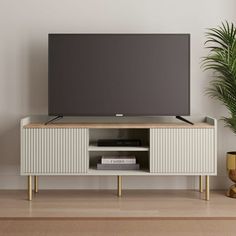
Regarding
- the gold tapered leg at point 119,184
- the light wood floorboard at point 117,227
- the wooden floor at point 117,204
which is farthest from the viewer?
the gold tapered leg at point 119,184

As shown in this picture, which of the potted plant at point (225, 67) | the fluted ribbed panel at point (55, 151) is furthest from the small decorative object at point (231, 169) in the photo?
the fluted ribbed panel at point (55, 151)

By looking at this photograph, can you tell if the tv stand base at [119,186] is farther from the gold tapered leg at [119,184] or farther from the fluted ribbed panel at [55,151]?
the fluted ribbed panel at [55,151]

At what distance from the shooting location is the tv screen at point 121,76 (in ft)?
14.3

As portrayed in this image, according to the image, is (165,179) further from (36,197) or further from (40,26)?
(40,26)

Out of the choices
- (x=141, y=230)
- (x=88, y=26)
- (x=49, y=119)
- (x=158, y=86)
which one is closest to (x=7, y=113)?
(x=49, y=119)

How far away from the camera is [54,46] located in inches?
171

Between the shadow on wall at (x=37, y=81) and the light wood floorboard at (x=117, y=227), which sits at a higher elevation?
the shadow on wall at (x=37, y=81)

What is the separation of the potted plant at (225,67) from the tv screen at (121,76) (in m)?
0.30

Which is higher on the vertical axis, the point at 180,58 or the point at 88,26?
the point at 88,26

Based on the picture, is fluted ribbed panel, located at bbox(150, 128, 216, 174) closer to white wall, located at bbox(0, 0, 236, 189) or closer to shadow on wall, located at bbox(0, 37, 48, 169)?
white wall, located at bbox(0, 0, 236, 189)

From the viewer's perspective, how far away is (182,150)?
4234 mm

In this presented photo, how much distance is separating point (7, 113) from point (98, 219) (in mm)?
1535

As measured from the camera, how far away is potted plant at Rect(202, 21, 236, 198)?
171 inches

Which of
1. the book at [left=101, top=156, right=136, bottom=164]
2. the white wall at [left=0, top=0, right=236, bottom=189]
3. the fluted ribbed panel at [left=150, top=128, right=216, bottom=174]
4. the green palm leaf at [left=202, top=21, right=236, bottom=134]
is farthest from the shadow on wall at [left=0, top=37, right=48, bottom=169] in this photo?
the green palm leaf at [left=202, top=21, right=236, bottom=134]
